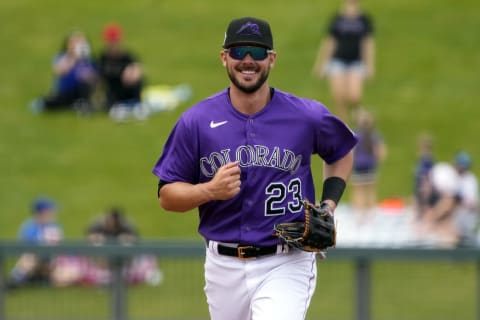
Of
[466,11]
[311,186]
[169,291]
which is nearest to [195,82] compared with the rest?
[466,11]

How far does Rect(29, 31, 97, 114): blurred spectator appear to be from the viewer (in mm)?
20281

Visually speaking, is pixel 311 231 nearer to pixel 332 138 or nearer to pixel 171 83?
pixel 332 138

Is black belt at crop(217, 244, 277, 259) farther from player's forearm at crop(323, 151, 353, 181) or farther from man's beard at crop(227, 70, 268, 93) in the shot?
man's beard at crop(227, 70, 268, 93)

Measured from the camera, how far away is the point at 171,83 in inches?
907

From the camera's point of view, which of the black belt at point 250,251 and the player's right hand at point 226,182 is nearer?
the player's right hand at point 226,182

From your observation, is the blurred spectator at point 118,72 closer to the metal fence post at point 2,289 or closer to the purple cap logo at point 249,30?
the metal fence post at point 2,289

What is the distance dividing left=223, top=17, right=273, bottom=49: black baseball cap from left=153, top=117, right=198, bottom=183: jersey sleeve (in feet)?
1.69

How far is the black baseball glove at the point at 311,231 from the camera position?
252 inches

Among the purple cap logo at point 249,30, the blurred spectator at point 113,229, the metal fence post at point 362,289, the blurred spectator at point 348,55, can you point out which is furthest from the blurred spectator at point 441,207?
the purple cap logo at point 249,30

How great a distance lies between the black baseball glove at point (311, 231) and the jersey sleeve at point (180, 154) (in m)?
0.60

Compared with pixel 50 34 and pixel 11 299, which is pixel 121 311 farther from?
pixel 50 34

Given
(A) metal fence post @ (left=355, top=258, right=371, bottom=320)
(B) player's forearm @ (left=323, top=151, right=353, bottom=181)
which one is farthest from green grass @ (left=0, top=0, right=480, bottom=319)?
(B) player's forearm @ (left=323, top=151, right=353, bottom=181)

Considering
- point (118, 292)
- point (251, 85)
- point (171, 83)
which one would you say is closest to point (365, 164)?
point (118, 292)

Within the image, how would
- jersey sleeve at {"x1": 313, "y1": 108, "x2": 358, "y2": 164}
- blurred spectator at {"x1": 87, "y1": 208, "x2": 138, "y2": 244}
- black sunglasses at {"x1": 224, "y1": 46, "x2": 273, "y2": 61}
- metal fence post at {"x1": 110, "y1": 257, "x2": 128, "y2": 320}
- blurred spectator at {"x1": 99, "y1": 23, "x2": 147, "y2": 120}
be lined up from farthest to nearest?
blurred spectator at {"x1": 99, "y1": 23, "x2": 147, "y2": 120} < blurred spectator at {"x1": 87, "y1": 208, "x2": 138, "y2": 244} < metal fence post at {"x1": 110, "y1": 257, "x2": 128, "y2": 320} < jersey sleeve at {"x1": 313, "y1": 108, "x2": 358, "y2": 164} < black sunglasses at {"x1": 224, "y1": 46, "x2": 273, "y2": 61}
